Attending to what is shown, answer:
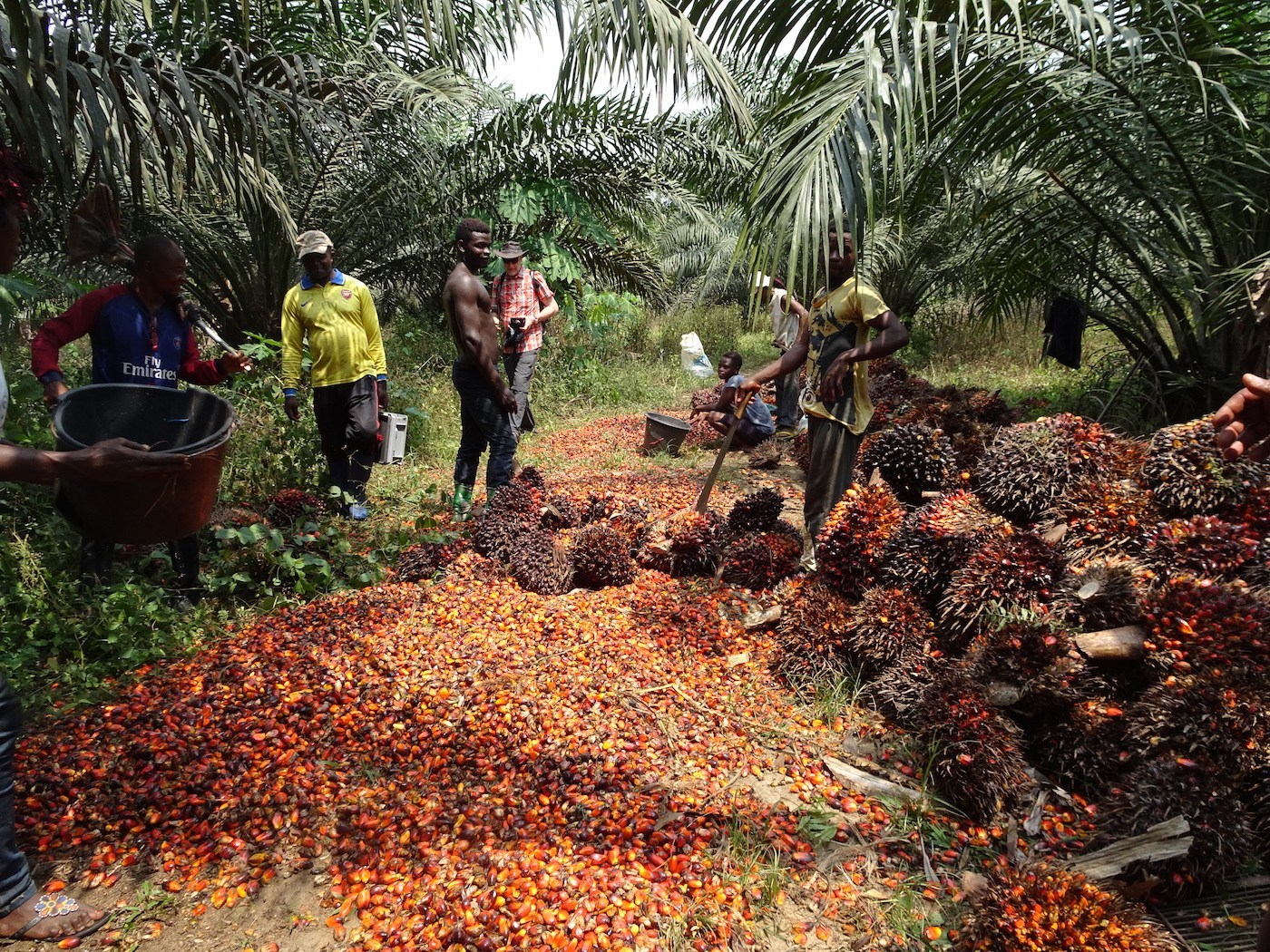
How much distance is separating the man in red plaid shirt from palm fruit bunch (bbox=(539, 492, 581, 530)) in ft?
4.48

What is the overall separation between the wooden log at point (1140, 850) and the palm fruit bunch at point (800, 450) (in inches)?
177


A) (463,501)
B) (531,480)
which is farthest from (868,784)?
(463,501)

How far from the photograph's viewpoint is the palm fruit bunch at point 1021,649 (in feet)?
8.83

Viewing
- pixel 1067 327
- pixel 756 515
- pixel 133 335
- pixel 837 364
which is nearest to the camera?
pixel 133 335

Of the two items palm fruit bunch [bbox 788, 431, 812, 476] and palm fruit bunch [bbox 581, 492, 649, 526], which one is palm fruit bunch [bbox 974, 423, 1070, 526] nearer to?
palm fruit bunch [bbox 581, 492, 649, 526]

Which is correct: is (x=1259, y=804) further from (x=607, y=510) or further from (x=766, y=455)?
(x=766, y=455)

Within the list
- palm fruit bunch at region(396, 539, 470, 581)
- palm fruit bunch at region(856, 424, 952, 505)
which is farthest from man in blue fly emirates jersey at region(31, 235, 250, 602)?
palm fruit bunch at region(856, 424, 952, 505)

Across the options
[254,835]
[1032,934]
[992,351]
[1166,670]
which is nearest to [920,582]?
[1166,670]

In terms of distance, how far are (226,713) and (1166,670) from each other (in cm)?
324

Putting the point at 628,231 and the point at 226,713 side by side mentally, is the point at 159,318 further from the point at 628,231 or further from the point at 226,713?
the point at 628,231

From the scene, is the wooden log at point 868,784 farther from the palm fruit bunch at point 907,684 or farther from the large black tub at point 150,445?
the large black tub at point 150,445

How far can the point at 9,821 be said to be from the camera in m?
2.10

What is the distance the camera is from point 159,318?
387cm

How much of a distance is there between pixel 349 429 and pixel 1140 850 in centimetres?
445
